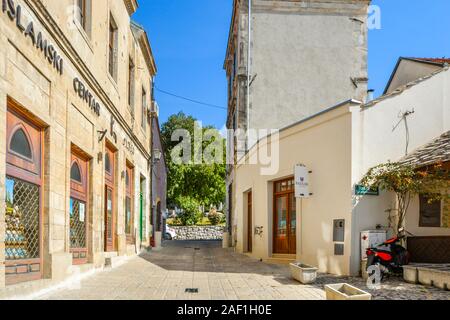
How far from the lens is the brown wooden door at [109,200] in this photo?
509 inches

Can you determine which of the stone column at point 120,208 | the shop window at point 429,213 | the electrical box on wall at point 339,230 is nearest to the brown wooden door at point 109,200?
the stone column at point 120,208

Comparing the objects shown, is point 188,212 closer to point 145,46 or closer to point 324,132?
point 145,46

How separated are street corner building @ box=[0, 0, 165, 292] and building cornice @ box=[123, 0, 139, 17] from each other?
65 cm

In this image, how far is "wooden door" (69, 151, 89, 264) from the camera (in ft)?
32.1

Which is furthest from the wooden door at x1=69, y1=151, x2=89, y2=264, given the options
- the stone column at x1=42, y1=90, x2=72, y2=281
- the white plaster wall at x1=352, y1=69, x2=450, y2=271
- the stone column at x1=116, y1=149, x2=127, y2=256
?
the white plaster wall at x1=352, y1=69, x2=450, y2=271

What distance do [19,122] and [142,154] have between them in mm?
12928

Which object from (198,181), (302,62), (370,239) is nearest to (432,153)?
(370,239)

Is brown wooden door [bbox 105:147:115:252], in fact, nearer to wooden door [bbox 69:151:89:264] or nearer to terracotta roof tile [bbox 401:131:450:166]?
wooden door [bbox 69:151:89:264]

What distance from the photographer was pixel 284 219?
1403 centimetres

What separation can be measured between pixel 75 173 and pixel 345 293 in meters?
6.18

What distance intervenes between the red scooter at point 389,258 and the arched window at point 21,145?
6.25 meters
